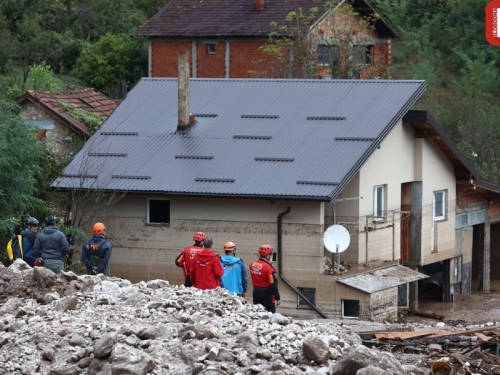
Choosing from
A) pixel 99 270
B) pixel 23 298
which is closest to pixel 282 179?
pixel 99 270

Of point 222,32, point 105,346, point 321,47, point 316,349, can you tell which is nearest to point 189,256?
point 105,346

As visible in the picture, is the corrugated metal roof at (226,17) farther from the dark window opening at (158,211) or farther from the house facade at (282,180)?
the dark window opening at (158,211)

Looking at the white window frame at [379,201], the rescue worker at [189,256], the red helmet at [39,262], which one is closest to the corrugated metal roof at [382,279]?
the white window frame at [379,201]

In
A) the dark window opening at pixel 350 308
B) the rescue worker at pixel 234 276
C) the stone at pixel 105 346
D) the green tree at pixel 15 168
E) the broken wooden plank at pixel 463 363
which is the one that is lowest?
the dark window opening at pixel 350 308

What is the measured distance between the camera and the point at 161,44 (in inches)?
1912

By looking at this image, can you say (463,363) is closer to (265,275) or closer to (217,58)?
(265,275)

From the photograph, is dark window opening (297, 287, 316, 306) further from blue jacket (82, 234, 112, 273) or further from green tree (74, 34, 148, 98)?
green tree (74, 34, 148, 98)

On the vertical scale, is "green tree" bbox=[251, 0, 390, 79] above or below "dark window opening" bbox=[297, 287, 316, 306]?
above

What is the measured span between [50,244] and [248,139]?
7662mm

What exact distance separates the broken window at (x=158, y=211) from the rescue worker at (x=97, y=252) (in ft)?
20.8

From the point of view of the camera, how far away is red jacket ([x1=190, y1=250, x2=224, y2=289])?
18.9 meters

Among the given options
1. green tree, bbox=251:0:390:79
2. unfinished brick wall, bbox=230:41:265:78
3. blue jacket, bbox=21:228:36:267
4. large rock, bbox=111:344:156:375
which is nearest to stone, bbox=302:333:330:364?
large rock, bbox=111:344:156:375

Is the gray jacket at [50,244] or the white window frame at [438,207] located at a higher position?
the white window frame at [438,207]

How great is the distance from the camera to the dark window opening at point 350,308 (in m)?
25.3
